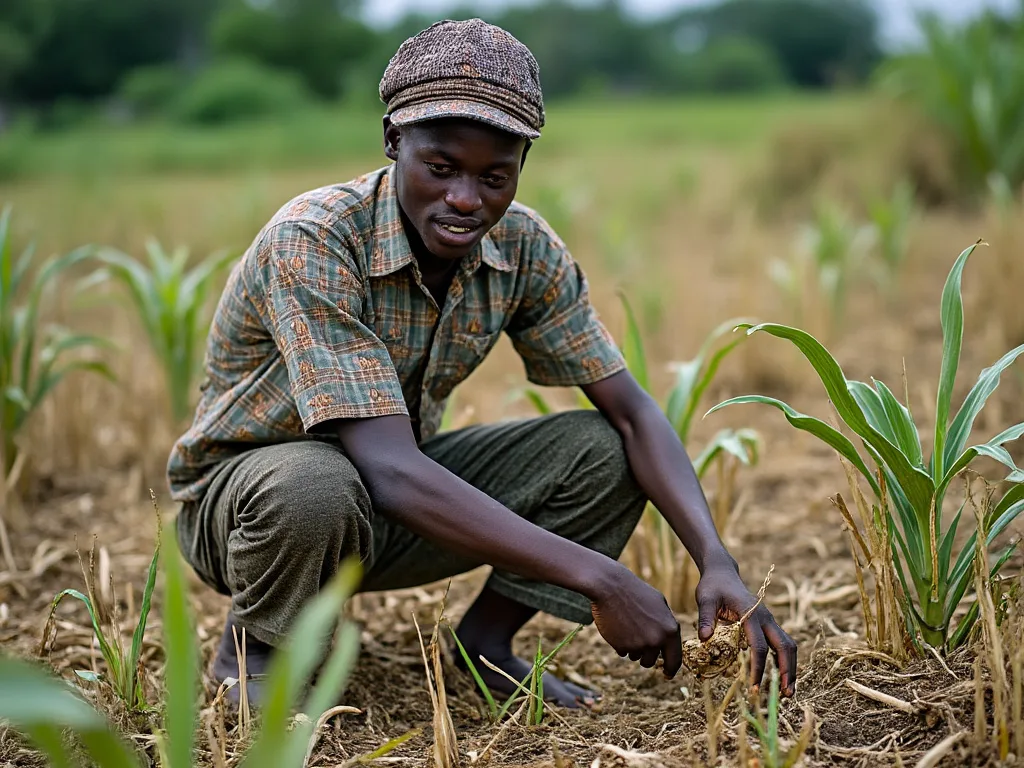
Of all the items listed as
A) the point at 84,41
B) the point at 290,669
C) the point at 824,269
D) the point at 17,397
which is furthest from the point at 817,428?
the point at 84,41

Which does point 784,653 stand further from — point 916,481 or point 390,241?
point 390,241

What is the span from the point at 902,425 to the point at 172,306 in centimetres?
203

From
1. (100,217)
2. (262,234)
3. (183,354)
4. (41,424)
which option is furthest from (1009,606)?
(100,217)

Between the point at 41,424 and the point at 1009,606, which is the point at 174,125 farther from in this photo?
the point at 1009,606

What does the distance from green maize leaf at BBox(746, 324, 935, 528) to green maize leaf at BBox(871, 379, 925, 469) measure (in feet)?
0.12

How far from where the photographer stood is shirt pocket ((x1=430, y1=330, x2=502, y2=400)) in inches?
70.8

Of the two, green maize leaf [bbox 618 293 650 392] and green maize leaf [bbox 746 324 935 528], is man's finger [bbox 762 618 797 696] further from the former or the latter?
green maize leaf [bbox 618 293 650 392]

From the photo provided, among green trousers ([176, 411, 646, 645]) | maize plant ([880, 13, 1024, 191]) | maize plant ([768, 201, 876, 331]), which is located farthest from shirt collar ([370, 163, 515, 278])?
maize plant ([880, 13, 1024, 191])

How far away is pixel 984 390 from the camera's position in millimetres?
1495

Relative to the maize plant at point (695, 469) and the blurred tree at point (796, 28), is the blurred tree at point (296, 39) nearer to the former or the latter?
the blurred tree at point (796, 28)

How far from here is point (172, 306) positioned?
286 cm

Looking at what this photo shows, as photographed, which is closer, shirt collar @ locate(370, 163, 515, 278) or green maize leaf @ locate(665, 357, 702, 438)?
shirt collar @ locate(370, 163, 515, 278)

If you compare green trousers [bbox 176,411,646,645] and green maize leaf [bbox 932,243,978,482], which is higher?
green maize leaf [bbox 932,243,978,482]

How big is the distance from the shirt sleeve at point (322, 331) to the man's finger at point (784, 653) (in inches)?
24.2
